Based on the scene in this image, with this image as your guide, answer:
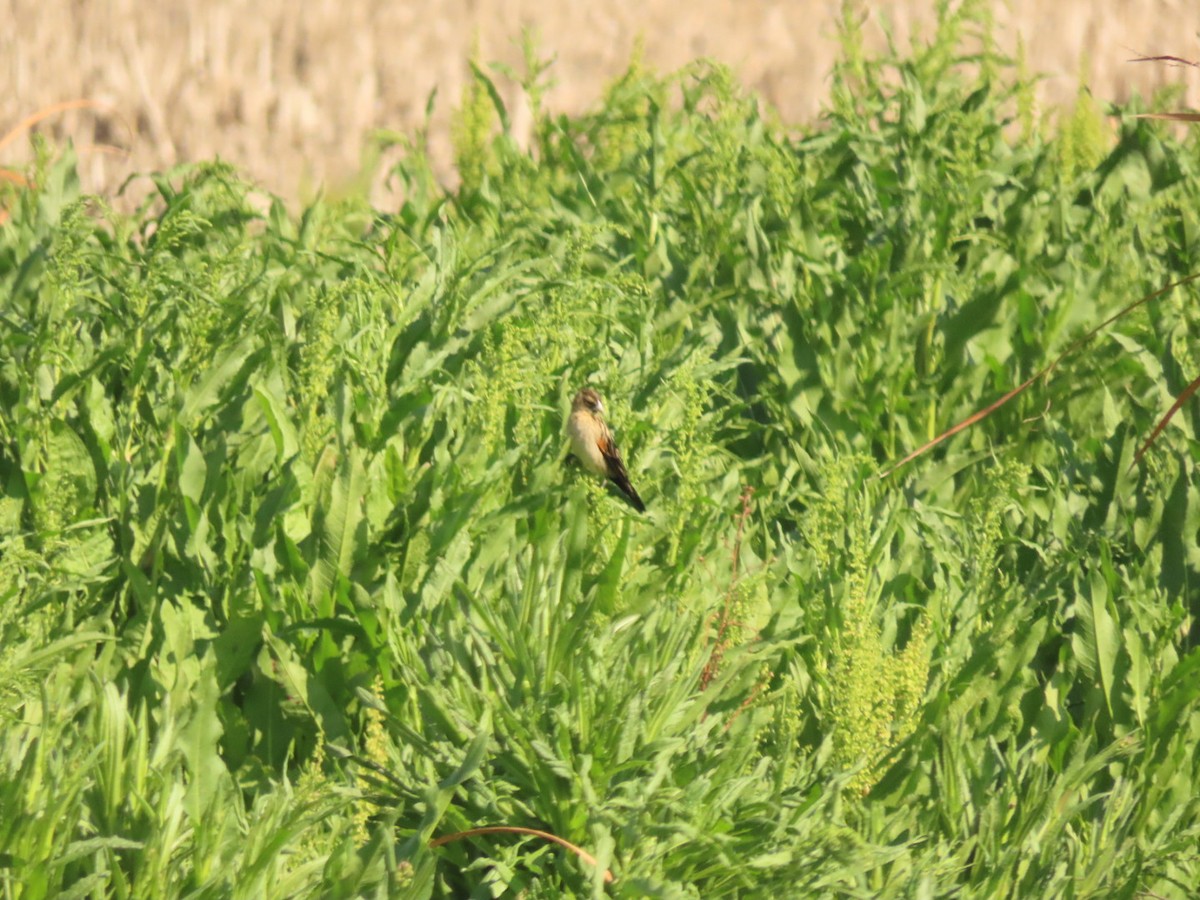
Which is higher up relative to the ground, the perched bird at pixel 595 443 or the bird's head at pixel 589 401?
the bird's head at pixel 589 401

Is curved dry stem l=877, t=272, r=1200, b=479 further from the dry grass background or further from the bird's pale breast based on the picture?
the dry grass background

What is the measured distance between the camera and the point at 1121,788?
3.54 meters

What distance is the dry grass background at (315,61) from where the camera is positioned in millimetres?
6195

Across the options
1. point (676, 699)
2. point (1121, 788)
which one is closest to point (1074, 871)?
point (1121, 788)

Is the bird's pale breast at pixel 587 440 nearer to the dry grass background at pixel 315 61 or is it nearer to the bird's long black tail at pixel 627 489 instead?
the bird's long black tail at pixel 627 489

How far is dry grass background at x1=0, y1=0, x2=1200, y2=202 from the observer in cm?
620

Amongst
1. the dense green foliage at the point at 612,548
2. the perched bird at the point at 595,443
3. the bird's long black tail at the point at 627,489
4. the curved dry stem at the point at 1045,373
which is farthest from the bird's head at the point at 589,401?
the curved dry stem at the point at 1045,373

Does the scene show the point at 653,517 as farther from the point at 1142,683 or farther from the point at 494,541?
the point at 1142,683

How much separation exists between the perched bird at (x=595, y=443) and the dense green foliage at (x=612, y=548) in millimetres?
92

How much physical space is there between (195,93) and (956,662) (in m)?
4.08

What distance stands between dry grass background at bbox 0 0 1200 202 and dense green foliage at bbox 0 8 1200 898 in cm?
79

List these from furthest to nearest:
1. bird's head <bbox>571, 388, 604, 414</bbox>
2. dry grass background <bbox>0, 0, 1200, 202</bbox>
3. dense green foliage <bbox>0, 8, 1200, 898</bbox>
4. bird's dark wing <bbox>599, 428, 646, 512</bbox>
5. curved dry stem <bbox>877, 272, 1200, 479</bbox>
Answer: dry grass background <bbox>0, 0, 1200, 202</bbox> < bird's head <bbox>571, 388, 604, 414</bbox> < bird's dark wing <bbox>599, 428, 646, 512</bbox> < curved dry stem <bbox>877, 272, 1200, 479</bbox> < dense green foliage <bbox>0, 8, 1200, 898</bbox>

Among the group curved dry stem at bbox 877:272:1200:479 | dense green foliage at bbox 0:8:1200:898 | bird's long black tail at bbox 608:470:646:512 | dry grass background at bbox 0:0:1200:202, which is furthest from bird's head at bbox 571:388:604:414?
dry grass background at bbox 0:0:1200:202

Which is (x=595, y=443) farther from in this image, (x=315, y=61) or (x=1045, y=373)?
(x=315, y=61)
